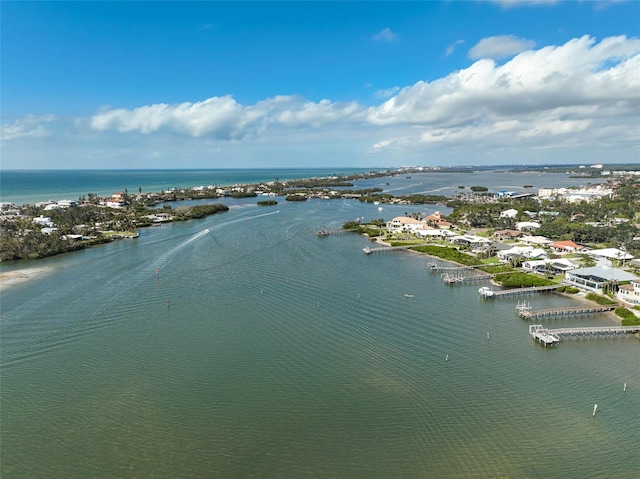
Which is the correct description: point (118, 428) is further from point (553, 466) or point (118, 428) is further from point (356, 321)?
point (553, 466)

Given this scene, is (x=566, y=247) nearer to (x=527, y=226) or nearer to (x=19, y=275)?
(x=527, y=226)

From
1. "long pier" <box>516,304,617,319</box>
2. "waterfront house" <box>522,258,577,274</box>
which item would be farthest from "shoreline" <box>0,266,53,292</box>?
"waterfront house" <box>522,258,577,274</box>

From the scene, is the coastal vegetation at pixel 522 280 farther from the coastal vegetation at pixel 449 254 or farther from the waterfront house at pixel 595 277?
the coastal vegetation at pixel 449 254

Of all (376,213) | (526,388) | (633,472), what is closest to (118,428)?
(526,388)

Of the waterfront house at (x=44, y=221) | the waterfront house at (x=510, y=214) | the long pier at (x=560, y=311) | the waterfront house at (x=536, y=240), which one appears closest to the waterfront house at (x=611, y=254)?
the waterfront house at (x=536, y=240)

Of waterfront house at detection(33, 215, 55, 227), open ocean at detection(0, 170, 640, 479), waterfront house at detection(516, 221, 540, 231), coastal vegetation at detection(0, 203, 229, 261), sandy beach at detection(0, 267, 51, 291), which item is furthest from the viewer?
waterfront house at detection(33, 215, 55, 227)

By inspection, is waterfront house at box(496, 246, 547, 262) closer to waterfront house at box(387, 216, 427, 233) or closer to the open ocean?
the open ocean

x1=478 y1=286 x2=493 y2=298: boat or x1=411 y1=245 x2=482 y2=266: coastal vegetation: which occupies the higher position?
x1=411 y1=245 x2=482 y2=266: coastal vegetation
